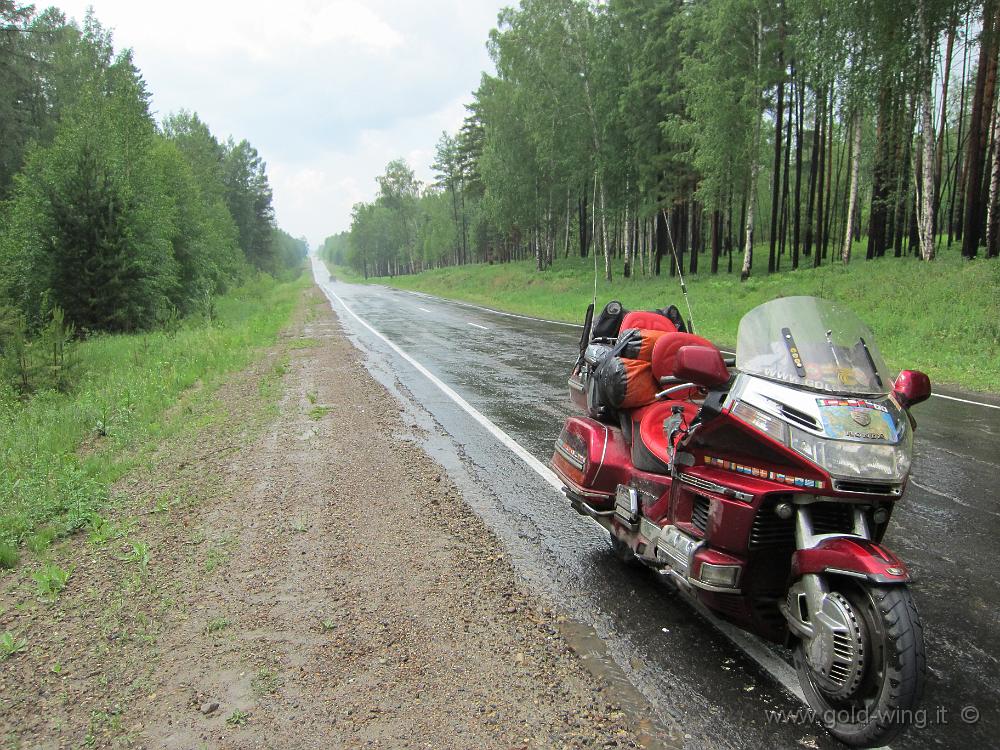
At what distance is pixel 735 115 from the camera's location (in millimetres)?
20734

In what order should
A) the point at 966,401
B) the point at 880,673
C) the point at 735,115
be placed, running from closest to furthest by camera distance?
the point at 880,673 < the point at 966,401 < the point at 735,115

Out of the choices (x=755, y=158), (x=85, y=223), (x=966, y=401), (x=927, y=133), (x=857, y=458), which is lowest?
(x=966, y=401)

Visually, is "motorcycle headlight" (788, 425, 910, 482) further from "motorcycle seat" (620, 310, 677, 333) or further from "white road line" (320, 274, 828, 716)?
"motorcycle seat" (620, 310, 677, 333)

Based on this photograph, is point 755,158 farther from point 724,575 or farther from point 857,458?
point 724,575

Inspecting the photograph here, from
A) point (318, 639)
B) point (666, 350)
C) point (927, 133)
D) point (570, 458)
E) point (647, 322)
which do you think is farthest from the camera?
point (927, 133)

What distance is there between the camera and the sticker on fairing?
240 cm

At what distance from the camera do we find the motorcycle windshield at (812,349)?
2.56 metres

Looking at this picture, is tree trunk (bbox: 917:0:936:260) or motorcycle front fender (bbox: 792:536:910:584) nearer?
motorcycle front fender (bbox: 792:536:910:584)

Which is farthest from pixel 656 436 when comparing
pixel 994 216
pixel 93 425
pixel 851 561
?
pixel 994 216

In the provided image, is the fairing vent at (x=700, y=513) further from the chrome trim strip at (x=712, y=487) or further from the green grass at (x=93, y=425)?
the green grass at (x=93, y=425)

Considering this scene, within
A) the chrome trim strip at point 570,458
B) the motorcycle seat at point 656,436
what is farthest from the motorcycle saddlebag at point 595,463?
the motorcycle seat at point 656,436

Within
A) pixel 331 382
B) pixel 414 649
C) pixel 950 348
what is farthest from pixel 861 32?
pixel 414 649

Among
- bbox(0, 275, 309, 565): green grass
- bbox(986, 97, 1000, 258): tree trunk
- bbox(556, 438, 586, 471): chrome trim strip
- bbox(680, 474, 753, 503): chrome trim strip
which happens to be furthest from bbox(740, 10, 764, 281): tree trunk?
bbox(680, 474, 753, 503): chrome trim strip

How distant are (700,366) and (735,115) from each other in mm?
21405
